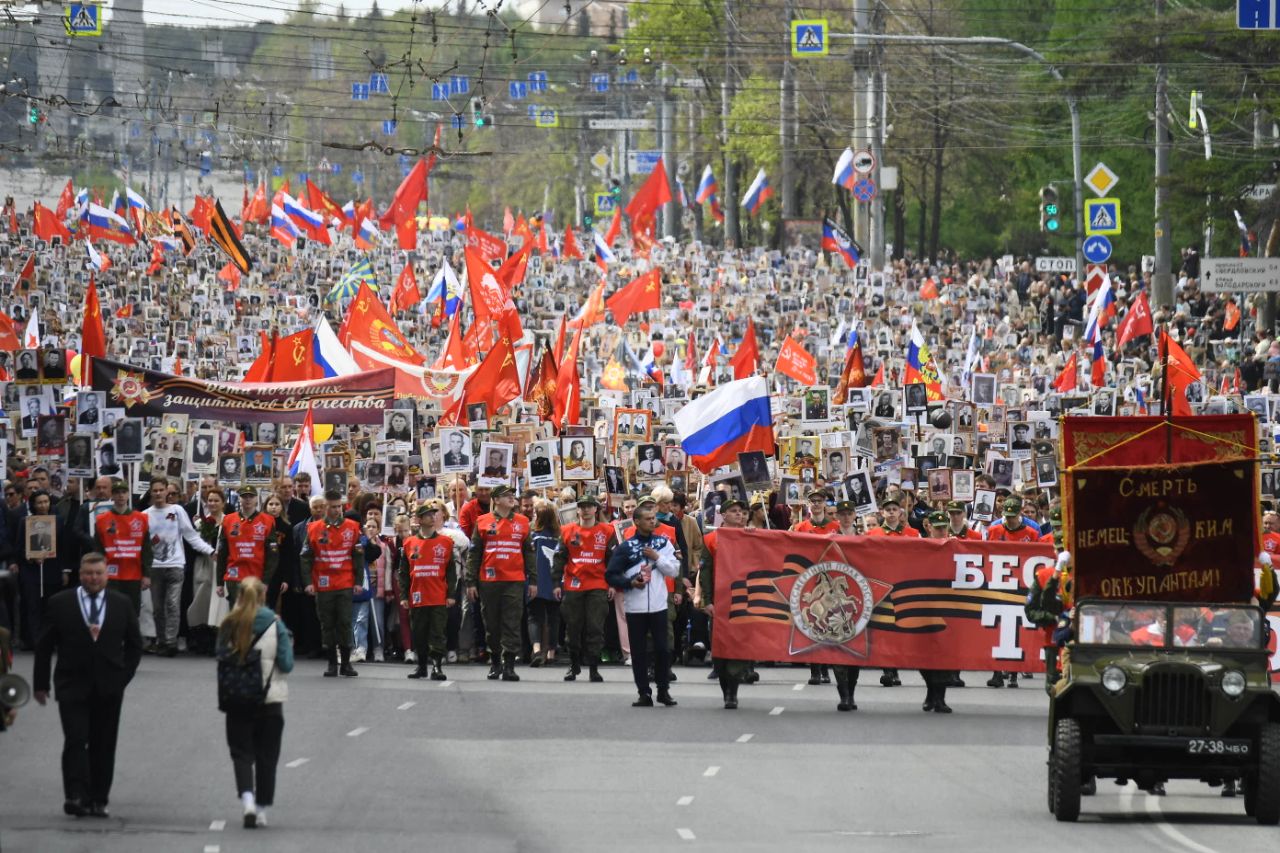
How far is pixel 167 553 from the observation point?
70.6 feet

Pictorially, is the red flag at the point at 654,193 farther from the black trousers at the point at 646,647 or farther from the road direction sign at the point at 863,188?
the black trousers at the point at 646,647

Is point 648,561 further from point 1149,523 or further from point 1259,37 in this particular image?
point 1259,37

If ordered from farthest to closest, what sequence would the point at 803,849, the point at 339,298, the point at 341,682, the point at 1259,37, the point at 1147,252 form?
the point at 1147,252 < the point at 339,298 < the point at 1259,37 < the point at 341,682 < the point at 803,849

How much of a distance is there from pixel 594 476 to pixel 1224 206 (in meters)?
22.1

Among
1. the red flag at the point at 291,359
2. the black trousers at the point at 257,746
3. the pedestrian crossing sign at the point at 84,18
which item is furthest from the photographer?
the pedestrian crossing sign at the point at 84,18

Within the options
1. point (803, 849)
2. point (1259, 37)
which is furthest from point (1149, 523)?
point (1259, 37)

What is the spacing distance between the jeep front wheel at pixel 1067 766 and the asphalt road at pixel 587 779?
5.3 inches

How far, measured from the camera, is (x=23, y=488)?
21.9m

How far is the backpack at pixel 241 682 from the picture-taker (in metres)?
12.8

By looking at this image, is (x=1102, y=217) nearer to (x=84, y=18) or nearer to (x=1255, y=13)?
(x=84, y=18)

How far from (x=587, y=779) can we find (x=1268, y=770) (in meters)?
3.89

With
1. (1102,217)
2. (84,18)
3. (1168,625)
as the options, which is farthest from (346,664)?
(84,18)

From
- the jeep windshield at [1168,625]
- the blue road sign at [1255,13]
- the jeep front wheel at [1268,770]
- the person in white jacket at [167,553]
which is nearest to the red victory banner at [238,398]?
the person in white jacket at [167,553]

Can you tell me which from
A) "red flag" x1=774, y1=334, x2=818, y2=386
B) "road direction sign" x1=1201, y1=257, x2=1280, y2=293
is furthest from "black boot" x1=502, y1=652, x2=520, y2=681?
"road direction sign" x1=1201, y1=257, x2=1280, y2=293
